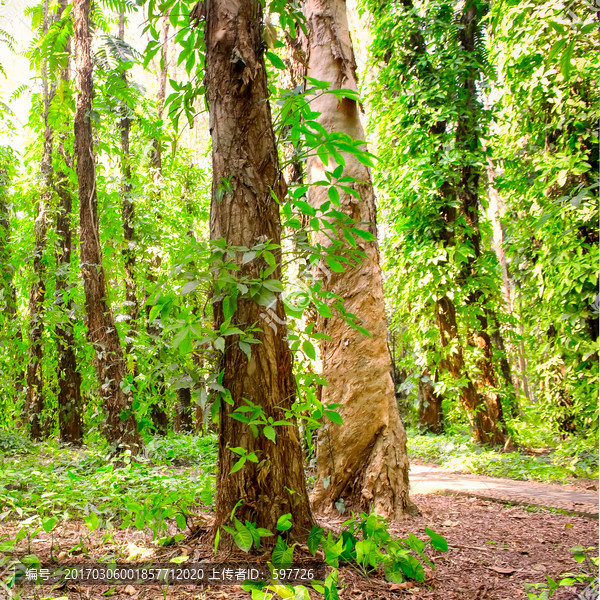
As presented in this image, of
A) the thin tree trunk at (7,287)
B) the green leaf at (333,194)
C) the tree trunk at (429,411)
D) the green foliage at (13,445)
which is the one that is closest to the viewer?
the green leaf at (333,194)

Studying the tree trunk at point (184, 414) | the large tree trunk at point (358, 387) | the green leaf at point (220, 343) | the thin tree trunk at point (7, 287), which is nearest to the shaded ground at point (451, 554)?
the large tree trunk at point (358, 387)

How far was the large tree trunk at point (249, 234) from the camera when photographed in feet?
6.48

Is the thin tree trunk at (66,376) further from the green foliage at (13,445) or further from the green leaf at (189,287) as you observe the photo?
the green leaf at (189,287)

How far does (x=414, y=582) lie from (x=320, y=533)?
0.44 metres

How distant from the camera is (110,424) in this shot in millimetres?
4785

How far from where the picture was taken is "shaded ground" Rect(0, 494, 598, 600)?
1.82m

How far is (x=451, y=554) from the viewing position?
244 cm

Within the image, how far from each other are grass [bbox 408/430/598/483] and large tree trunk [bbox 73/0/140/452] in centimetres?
450

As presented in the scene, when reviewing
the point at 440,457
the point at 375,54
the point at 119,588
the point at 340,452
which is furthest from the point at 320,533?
the point at 375,54

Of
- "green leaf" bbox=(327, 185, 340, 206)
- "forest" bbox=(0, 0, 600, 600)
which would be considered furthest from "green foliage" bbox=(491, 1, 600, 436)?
"green leaf" bbox=(327, 185, 340, 206)

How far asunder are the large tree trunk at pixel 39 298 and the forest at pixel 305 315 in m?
0.05

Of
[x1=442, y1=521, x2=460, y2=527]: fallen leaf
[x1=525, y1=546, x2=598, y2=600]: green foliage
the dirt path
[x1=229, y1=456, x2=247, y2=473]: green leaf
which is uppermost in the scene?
[x1=229, y1=456, x2=247, y2=473]: green leaf

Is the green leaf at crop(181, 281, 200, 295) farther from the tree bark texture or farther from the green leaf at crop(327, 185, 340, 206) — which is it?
the tree bark texture

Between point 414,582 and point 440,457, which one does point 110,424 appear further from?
point 440,457
